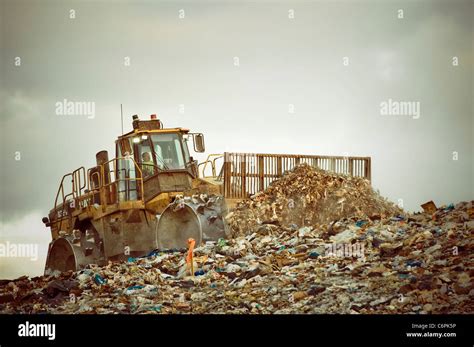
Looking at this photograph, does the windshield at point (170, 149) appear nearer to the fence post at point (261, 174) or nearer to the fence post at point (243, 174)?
the fence post at point (243, 174)

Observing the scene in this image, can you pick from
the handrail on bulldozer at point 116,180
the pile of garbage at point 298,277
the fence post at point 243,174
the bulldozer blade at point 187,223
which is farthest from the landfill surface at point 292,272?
the handrail on bulldozer at point 116,180

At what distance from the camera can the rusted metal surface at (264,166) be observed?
45.4ft

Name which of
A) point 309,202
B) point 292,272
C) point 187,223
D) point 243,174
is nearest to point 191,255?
point 187,223

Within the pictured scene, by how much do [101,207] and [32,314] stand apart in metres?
2.86

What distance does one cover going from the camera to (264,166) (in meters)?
14.2

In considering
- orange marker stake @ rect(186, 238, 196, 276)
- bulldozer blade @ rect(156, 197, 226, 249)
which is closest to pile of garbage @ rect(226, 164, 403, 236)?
bulldozer blade @ rect(156, 197, 226, 249)

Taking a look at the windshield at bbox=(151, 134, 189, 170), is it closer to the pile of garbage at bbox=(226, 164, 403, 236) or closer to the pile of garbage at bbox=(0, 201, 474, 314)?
the pile of garbage at bbox=(226, 164, 403, 236)

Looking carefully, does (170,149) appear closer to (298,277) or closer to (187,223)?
(187,223)

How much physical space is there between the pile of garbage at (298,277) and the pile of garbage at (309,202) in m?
0.81

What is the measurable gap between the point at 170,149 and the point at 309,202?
8.45ft

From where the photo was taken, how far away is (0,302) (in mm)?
11820

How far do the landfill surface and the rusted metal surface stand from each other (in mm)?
351
